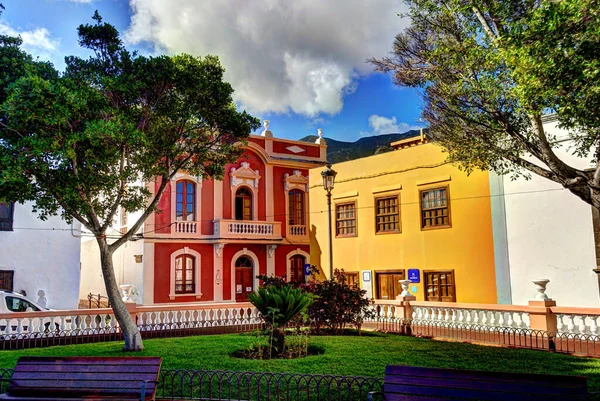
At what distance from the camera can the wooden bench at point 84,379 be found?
616 centimetres

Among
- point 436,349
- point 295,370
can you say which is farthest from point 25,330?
point 436,349

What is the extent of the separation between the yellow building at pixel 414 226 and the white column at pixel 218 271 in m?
4.50

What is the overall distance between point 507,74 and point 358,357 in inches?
226

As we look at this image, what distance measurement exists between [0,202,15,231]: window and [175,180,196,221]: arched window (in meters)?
6.35

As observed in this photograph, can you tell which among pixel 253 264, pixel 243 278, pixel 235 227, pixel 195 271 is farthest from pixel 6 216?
pixel 253 264

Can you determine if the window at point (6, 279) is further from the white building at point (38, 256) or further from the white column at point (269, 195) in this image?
the white column at point (269, 195)

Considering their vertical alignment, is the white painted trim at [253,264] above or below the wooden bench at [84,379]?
above

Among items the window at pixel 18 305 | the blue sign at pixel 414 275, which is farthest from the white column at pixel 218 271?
the window at pixel 18 305

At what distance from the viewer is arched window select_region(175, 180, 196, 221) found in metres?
22.6

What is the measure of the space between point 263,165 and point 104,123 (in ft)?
50.8

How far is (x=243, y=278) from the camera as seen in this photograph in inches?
938

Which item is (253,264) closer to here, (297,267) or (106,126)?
(297,267)

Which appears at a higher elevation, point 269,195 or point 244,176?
point 244,176

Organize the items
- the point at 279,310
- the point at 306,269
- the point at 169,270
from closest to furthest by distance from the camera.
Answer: the point at 279,310, the point at 169,270, the point at 306,269
